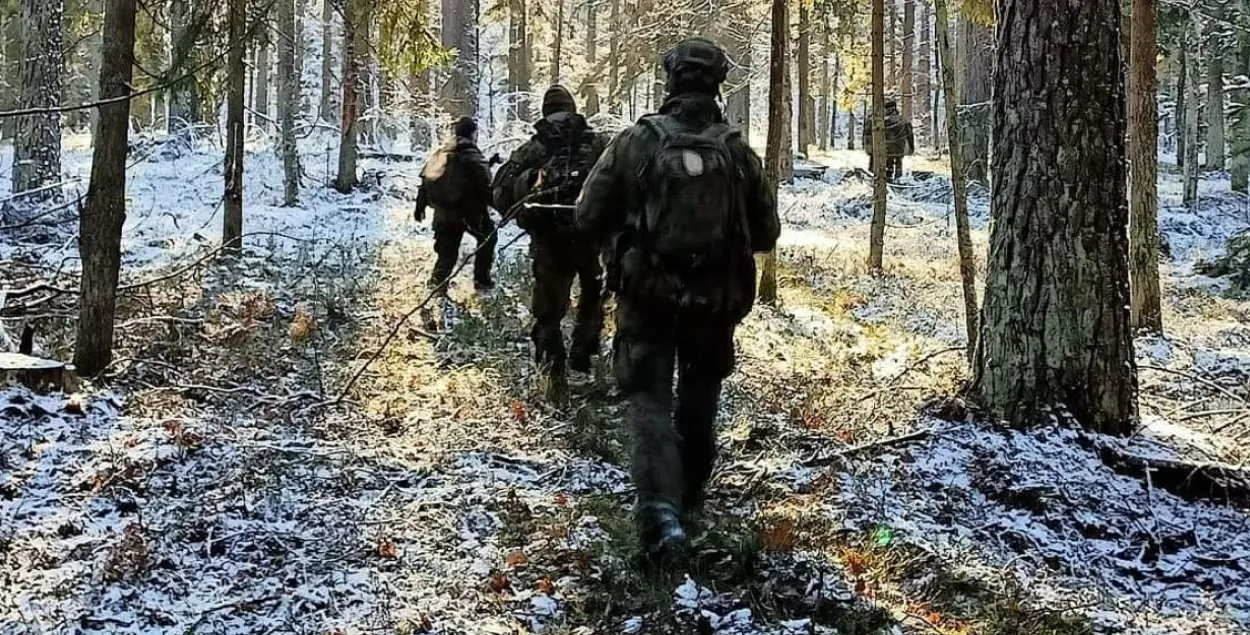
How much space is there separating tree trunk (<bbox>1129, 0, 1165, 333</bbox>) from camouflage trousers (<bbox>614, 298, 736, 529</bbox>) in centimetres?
693

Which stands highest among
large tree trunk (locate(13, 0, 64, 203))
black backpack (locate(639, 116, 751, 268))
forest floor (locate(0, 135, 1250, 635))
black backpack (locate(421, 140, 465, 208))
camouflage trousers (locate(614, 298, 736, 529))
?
large tree trunk (locate(13, 0, 64, 203))

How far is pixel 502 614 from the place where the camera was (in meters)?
4.59

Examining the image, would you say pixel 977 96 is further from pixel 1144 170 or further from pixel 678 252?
pixel 678 252

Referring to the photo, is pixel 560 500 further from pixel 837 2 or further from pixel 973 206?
pixel 973 206

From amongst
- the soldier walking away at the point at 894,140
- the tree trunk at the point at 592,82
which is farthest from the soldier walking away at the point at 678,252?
the soldier walking away at the point at 894,140

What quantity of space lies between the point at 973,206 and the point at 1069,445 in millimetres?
16661

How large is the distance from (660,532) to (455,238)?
7556mm

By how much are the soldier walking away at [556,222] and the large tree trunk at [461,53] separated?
47.0 ft

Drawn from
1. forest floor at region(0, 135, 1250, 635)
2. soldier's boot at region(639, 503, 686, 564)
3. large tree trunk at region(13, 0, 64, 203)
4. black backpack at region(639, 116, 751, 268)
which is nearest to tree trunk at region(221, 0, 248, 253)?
forest floor at region(0, 135, 1250, 635)

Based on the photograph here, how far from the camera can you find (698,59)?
17.4ft

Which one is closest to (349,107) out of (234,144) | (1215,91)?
(234,144)

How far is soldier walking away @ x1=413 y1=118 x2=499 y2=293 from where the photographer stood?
11.5 metres

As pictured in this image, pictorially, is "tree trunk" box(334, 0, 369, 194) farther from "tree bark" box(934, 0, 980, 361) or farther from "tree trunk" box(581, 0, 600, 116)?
"tree bark" box(934, 0, 980, 361)

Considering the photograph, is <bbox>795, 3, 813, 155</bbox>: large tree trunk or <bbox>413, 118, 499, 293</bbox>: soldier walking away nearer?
<bbox>413, 118, 499, 293</bbox>: soldier walking away
